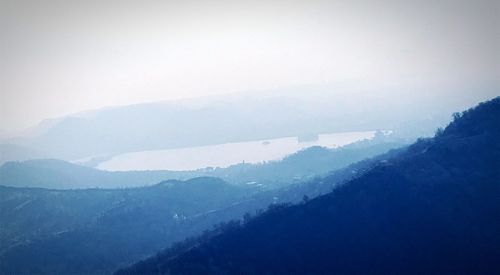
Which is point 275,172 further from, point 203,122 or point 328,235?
point 203,122

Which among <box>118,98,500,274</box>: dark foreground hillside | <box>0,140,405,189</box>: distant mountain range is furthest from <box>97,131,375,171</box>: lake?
<box>118,98,500,274</box>: dark foreground hillside

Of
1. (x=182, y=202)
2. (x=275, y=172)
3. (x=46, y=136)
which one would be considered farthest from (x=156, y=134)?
(x=182, y=202)

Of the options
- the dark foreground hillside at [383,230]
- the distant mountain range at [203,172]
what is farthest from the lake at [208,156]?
Result: the dark foreground hillside at [383,230]

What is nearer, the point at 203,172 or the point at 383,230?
the point at 383,230

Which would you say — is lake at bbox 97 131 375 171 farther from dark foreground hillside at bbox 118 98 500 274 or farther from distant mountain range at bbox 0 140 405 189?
dark foreground hillside at bbox 118 98 500 274

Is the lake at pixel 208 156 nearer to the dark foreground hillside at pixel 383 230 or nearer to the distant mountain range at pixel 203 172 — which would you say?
the distant mountain range at pixel 203 172

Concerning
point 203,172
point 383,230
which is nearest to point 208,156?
point 203,172

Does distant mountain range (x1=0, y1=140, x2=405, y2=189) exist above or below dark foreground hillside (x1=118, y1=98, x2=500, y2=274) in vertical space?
above

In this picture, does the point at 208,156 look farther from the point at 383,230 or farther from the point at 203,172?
the point at 383,230
